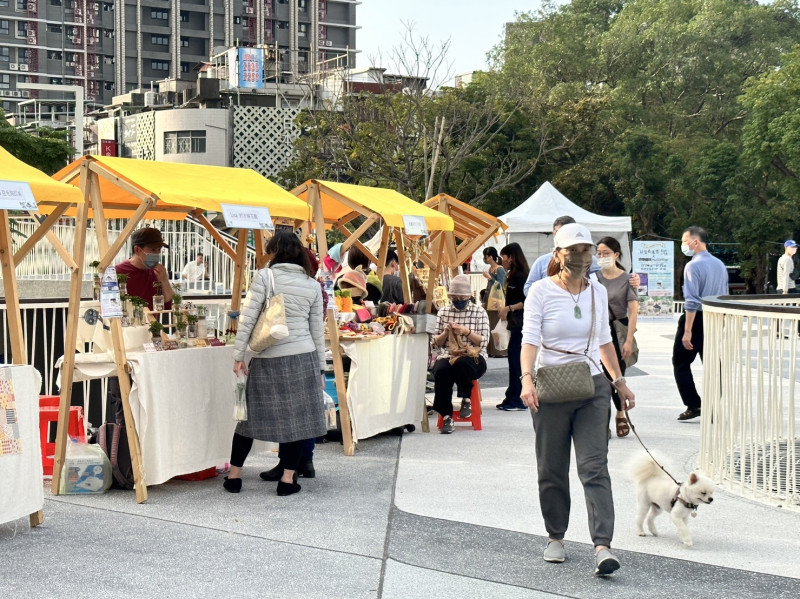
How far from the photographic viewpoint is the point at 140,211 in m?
7.28

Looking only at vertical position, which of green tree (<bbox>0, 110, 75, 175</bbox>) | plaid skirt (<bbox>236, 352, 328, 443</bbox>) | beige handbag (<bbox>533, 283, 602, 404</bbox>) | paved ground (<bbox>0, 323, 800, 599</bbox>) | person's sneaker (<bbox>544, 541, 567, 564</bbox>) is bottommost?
paved ground (<bbox>0, 323, 800, 599</bbox>)

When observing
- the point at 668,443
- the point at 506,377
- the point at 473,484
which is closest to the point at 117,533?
the point at 473,484

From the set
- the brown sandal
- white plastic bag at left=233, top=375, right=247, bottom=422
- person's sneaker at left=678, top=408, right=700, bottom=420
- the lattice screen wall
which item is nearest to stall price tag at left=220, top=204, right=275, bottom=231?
white plastic bag at left=233, top=375, right=247, bottom=422

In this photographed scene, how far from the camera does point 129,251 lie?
2145 cm

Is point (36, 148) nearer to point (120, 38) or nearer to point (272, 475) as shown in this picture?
point (272, 475)

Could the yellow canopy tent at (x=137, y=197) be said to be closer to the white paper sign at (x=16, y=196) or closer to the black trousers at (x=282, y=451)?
the black trousers at (x=282, y=451)

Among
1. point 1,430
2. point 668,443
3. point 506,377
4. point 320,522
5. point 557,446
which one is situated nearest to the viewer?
point 557,446

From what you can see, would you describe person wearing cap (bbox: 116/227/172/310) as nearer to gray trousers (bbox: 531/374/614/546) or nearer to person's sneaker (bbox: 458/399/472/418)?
person's sneaker (bbox: 458/399/472/418)

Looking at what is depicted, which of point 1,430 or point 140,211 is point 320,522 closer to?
point 1,430

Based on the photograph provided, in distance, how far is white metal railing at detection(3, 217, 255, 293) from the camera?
19.2 meters

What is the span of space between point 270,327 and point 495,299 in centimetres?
628

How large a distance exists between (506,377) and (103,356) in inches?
348

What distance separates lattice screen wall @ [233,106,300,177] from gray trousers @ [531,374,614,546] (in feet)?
182

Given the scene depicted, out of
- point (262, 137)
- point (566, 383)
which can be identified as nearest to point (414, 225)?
point (566, 383)
